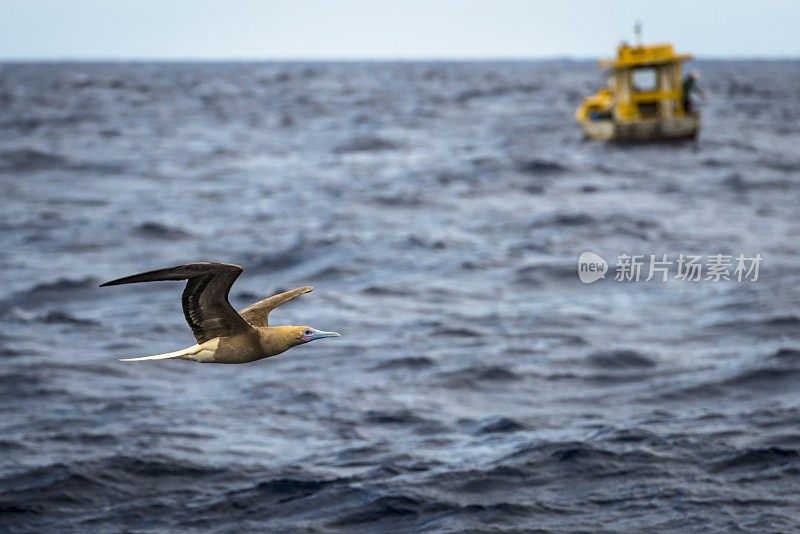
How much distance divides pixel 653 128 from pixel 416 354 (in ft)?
80.7

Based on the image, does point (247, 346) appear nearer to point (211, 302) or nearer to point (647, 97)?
point (211, 302)

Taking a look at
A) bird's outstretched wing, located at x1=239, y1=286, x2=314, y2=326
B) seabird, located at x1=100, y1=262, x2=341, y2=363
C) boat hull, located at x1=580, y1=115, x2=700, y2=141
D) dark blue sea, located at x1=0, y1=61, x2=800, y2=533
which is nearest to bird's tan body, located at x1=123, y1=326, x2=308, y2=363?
seabird, located at x1=100, y1=262, x2=341, y2=363

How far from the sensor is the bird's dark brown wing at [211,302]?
19.1 ft

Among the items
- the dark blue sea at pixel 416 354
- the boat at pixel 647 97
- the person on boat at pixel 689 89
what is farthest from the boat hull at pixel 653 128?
the dark blue sea at pixel 416 354

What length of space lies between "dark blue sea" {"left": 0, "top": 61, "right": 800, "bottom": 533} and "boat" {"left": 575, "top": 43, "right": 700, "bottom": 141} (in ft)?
6.72

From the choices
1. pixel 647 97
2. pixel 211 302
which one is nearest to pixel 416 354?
pixel 211 302

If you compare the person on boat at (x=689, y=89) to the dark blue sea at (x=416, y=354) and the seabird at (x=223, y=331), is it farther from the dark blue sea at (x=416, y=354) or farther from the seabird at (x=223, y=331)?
the seabird at (x=223, y=331)

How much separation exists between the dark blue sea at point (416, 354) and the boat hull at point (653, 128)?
5.89ft

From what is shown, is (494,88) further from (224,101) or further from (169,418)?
(169,418)

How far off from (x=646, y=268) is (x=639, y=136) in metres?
15.8

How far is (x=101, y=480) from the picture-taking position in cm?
1534

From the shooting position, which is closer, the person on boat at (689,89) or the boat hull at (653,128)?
the person on boat at (689,89)

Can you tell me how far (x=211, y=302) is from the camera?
6094mm

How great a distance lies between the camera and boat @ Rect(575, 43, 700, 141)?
133 ft
